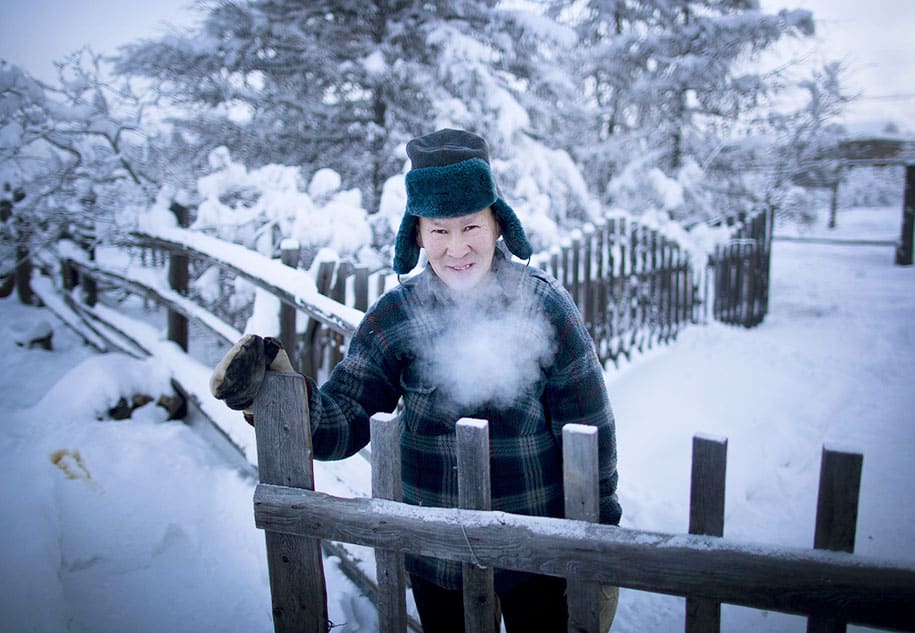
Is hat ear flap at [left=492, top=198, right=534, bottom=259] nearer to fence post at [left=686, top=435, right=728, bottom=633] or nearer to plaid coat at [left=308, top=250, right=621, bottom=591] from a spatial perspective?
plaid coat at [left=308, top=250, right=621, bottom=591]

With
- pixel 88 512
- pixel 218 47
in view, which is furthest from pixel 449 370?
pixel 218 47

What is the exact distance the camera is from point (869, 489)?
3.69 metres

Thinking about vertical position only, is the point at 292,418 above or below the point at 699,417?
above

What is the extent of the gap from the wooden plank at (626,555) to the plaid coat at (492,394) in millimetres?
183

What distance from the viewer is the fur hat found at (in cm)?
153

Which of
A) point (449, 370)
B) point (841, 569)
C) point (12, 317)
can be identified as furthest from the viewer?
point (12, 317)

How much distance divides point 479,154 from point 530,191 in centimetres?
491

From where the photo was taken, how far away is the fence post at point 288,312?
3818mm

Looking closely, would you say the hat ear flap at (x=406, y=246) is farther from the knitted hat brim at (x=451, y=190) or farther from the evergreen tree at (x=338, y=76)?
the evergreen tree at (x=338, y=76)

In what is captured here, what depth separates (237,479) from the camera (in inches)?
151

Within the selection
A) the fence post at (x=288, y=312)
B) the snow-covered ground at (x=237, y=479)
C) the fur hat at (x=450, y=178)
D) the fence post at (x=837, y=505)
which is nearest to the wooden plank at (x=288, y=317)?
the fence post at (x=288, y=312)

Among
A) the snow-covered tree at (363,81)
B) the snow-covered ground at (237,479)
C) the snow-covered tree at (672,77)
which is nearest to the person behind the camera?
the snow-covered ground at (237,479)

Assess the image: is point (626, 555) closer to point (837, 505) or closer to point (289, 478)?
point (837, 505)

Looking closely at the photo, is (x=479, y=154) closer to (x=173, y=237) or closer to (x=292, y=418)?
(x=292, y=418)
